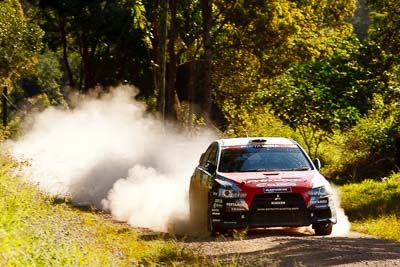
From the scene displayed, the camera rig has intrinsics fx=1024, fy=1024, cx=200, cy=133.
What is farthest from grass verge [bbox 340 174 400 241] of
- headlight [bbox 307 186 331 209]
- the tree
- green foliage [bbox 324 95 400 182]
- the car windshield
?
the tree

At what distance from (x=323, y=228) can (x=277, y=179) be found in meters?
1.09

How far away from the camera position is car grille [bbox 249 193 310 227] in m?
15.7

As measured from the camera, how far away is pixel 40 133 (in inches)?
1614

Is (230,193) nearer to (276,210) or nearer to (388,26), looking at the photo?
(276,210)

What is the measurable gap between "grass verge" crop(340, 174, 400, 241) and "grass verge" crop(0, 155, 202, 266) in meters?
4.20

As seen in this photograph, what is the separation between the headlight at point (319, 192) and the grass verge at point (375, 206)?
4.24 feet

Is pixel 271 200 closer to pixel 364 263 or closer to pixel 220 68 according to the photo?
pixel 364 263

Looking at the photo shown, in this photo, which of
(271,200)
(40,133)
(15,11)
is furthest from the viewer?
(15,11)

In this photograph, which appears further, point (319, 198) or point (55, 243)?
point (319, 198)

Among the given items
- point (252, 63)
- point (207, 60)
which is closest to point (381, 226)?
point (207, 60)

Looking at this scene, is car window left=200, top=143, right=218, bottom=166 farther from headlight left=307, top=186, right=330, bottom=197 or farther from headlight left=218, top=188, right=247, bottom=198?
headlight left=307, top=186, right=330, bottom=197

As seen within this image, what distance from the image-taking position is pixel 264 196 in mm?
15773

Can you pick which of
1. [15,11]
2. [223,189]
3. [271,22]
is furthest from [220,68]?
[223,189]

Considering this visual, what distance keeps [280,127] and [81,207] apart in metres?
12.3
